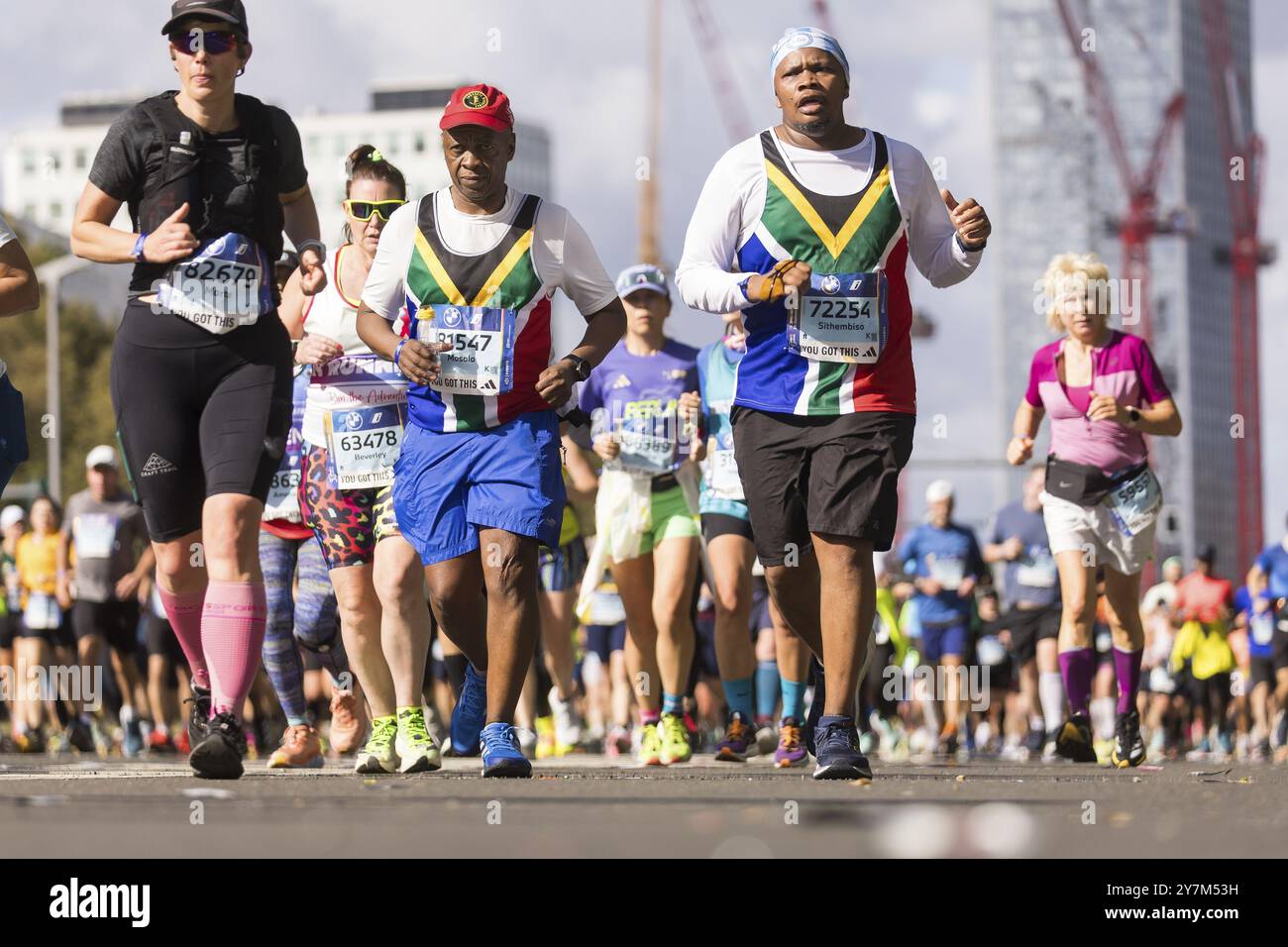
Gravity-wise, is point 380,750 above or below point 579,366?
below

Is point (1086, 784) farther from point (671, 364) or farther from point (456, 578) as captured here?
point (671, 364)

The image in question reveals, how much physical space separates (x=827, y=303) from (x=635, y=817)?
2.73m

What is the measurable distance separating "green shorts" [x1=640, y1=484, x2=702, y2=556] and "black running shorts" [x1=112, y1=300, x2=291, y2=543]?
4.02m

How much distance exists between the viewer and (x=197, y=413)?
7.81 m

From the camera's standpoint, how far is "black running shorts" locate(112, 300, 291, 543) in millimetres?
7660

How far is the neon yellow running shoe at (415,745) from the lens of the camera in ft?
28.4

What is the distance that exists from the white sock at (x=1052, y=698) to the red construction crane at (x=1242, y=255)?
341 ft

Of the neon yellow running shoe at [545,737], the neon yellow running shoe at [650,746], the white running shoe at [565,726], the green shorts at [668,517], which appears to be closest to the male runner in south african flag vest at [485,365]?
the neon yellow running shoe at [650,746]

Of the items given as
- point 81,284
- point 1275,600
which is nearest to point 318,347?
point 1275,600

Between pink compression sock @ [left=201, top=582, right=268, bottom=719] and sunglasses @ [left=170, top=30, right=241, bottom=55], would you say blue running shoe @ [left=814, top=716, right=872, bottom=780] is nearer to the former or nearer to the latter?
pink compression sock @ [left=201, top=582, right=268, bottom=719]

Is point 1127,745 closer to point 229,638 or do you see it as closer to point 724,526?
point 724,526

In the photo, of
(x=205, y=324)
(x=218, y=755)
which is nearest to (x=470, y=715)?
(x=218, y=755)

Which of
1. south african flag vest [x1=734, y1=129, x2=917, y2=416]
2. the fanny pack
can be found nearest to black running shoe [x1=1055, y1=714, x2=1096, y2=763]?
the fanny pack

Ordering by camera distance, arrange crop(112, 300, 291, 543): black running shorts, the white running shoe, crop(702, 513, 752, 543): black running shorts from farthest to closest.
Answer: the white running shoe, crop(702, 513, 752, 543): black running shorts, crop(112, 300, 291, 543): black running shorts
